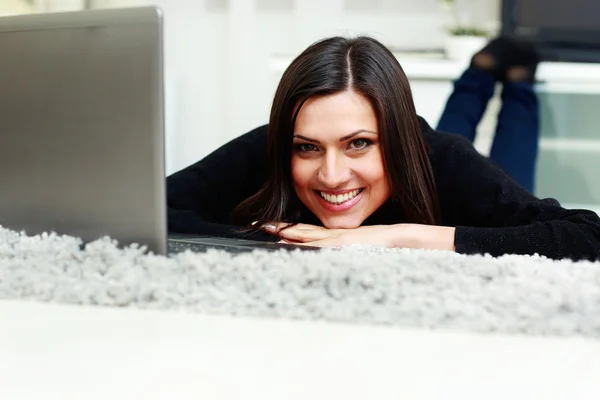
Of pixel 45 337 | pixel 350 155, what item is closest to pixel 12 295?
pixel 45 337

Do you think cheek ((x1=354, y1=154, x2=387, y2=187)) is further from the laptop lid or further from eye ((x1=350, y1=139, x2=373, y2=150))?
the laptop lid

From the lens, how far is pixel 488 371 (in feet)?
0.93

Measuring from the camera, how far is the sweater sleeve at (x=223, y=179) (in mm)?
964

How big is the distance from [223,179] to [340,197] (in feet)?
0.72

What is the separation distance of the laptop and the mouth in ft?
1.36

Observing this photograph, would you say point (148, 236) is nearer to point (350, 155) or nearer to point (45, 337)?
point (45, 337)

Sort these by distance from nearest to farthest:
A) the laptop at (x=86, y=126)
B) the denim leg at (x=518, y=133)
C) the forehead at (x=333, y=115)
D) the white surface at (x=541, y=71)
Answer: the laptop at (x=86, y=126)
the forehead at (x=333, y=115)
the denim leg at (x=518, y=133)
the white surface at (x=541, y=71)

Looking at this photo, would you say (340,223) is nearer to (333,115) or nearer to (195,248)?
(333,115)

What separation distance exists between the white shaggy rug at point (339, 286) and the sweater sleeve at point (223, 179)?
1.78ft

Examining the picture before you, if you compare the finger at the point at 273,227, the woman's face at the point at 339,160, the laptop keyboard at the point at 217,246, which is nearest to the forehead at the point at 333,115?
the woman's face at the point at 339,160

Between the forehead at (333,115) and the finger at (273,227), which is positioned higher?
the forehead at (333,115)

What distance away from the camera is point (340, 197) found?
895mm

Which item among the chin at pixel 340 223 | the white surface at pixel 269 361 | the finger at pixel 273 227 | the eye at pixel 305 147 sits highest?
the eye at pixel 305 147

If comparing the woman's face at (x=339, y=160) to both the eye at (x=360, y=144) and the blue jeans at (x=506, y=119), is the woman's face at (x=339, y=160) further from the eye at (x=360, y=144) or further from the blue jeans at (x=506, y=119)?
the blue jeans at (x=506, y=119)
